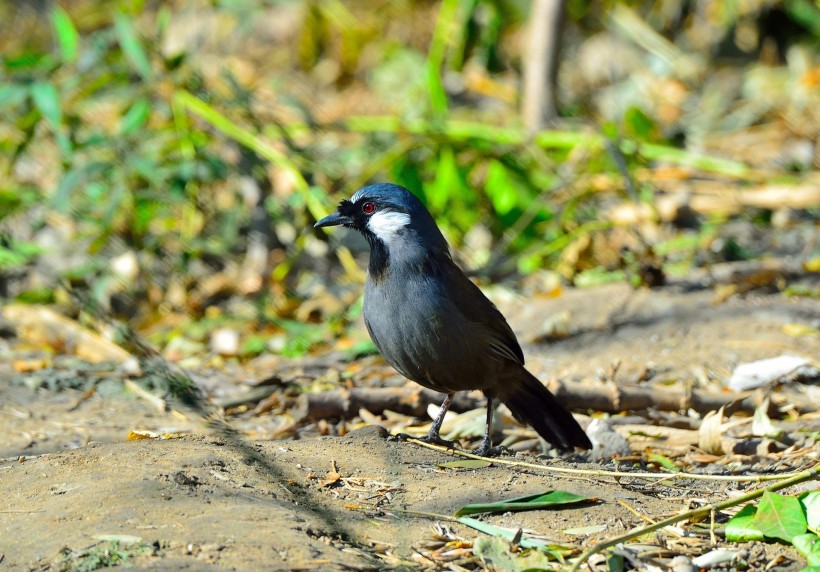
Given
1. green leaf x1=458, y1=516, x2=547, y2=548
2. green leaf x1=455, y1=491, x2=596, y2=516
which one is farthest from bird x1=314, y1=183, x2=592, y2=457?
green leaf x1=458, y1=516, x2=547, y2=548

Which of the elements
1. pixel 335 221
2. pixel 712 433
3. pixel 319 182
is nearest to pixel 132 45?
pixel 319 182

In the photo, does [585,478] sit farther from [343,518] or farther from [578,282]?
[578,282]

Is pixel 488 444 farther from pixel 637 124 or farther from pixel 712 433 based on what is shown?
pixel 637 124

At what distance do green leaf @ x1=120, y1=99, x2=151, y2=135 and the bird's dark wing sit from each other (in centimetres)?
290

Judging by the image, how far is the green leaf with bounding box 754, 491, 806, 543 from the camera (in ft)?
9.74

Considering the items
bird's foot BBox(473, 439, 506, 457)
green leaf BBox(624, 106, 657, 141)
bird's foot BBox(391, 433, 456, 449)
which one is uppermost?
green leaf BBox(624, 106, 657, 141)

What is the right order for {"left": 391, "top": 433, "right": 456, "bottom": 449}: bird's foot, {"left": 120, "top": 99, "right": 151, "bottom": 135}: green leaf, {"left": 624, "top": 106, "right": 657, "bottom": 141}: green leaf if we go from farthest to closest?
{"left": 624, "top": 106, "right": 657, "bottom": 141}: green leaf < {"left": 120, "top": 99, "right": 151, "bottom": 135}: green leaf < {"left": 391, "top": 433, "right": 456, "bottom": 449}: bird's foot

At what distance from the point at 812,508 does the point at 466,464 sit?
116 cm

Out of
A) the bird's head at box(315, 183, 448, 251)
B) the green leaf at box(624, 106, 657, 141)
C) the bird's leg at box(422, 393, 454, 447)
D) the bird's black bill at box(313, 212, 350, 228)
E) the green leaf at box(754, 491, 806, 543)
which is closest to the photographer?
the green leaf at box(754, 491, 806, 543)

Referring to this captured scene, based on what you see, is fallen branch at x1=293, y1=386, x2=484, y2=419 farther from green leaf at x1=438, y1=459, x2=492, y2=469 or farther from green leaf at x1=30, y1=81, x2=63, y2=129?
green leaf at x1=30, y1=81, x2=63, y2=129

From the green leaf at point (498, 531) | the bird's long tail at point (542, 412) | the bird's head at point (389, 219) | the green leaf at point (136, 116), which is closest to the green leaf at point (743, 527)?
the green leaf at point (498, 531)

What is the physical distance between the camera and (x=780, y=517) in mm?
3010

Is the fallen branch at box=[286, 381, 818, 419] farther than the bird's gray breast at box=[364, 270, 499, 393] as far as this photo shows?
Yes

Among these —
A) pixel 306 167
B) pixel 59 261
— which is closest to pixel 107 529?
pixel 306 167
